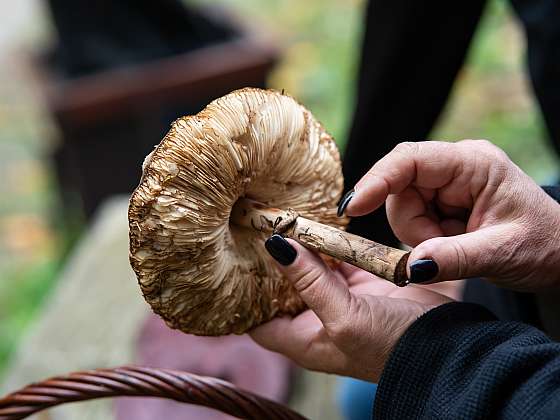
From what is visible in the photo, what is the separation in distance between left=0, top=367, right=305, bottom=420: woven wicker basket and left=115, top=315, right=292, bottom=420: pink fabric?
1.15 ft

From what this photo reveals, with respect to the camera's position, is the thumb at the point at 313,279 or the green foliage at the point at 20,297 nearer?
the thumb at the point at 313,279

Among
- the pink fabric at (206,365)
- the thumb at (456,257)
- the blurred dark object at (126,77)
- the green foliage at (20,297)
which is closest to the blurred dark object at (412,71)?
the pink fabric at (206,365)

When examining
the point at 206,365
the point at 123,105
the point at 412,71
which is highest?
the point at 123,105

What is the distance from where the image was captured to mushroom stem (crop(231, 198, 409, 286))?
2.24ft

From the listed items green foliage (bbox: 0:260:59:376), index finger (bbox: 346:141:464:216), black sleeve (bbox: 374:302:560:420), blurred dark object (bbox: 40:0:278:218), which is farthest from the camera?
blurred dark object (bbox: 40:0:278:218)

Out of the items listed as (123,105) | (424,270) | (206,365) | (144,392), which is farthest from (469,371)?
(123,105)

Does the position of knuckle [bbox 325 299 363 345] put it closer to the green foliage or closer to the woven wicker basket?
the woven wicker basket

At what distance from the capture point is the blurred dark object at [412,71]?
108 cm

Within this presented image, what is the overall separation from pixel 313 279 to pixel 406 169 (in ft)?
0.46

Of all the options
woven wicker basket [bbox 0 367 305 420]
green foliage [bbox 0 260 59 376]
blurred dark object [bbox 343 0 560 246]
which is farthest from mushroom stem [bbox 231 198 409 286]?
green foliage [bbox 0 260 59 376]

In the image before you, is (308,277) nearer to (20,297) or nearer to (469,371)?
(469,371)

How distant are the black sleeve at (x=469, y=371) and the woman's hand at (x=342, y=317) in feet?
0.09

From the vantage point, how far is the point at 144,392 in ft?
2.62

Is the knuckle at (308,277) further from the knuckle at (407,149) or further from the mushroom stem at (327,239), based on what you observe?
the knuckle at (407,149)
